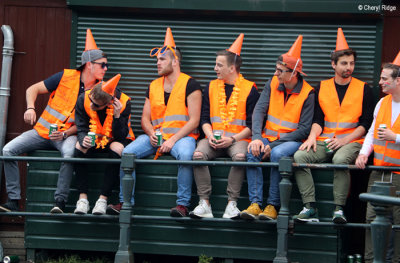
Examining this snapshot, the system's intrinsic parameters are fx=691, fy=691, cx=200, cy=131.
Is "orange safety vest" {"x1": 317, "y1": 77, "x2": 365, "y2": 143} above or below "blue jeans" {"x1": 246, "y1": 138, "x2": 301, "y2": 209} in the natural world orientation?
above

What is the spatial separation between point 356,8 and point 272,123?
201cm

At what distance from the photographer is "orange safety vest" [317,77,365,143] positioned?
8.16 metres

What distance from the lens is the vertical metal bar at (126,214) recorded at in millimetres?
7648

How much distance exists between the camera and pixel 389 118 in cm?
770

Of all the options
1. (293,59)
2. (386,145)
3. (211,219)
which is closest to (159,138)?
(211,219)

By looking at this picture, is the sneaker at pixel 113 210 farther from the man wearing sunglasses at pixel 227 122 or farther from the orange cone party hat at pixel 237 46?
the orange cone party hat at pixel 237 46

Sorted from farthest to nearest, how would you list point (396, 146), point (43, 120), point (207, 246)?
point (43, 120) → point (207, 246) → point (396, 146)

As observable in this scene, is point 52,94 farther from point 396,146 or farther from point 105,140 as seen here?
point 396,146

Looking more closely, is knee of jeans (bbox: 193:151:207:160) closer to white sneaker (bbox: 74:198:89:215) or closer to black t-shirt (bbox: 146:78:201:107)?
black t-shirt (bbox: 146:78:201:107)

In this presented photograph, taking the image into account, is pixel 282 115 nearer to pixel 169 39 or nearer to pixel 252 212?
pixel 252 212

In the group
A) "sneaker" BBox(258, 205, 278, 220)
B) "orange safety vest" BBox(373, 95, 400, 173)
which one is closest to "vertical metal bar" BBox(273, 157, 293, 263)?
"sneaker" BBox(258, 205, 278, 220)

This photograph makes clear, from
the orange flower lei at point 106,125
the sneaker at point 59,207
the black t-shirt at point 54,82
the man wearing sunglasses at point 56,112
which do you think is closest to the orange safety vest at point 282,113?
the orange flower lei at point 106,125

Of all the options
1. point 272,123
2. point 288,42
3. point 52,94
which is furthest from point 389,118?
point 52,94

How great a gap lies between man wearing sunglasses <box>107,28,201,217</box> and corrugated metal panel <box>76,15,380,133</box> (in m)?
0.53
